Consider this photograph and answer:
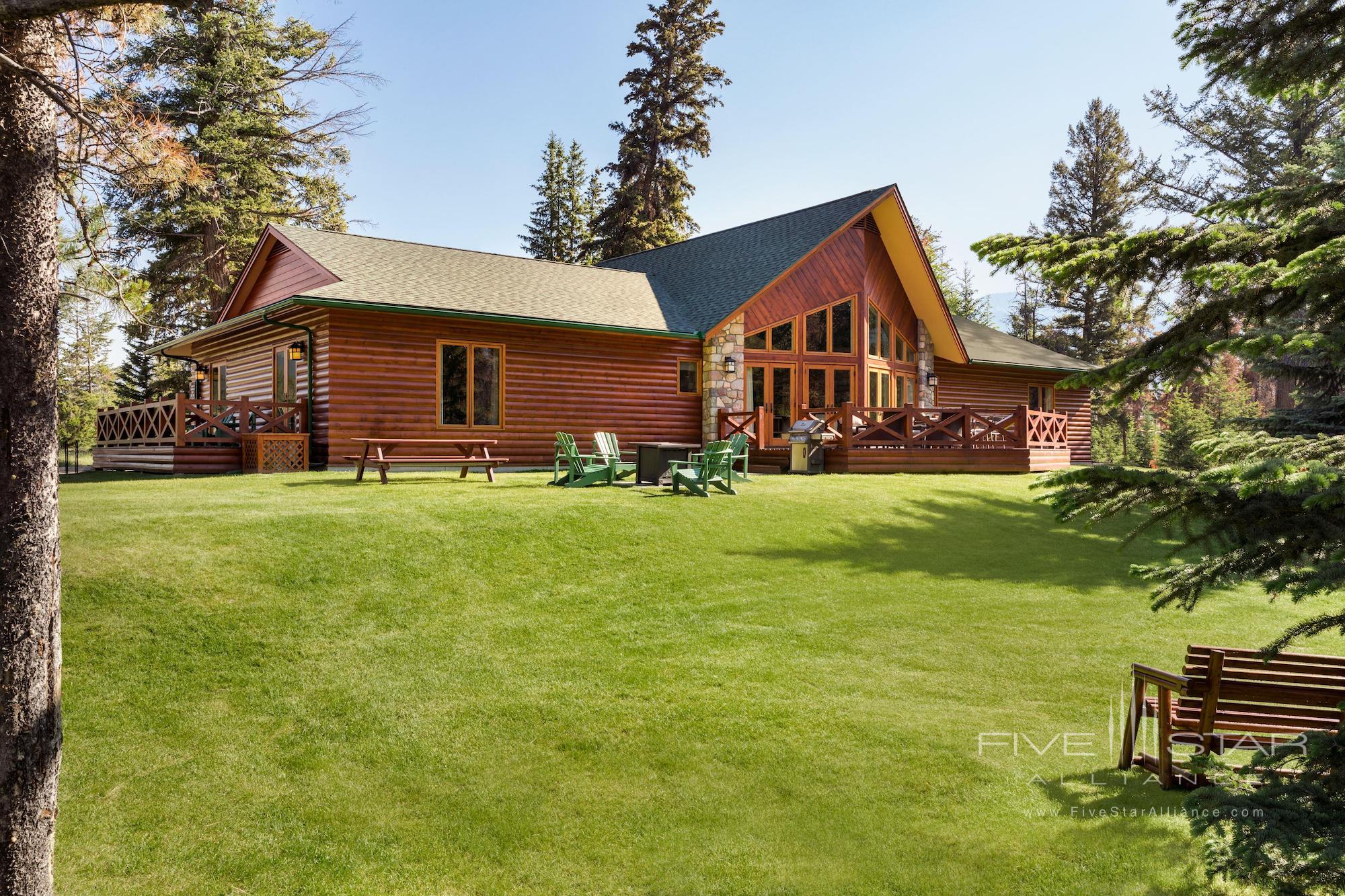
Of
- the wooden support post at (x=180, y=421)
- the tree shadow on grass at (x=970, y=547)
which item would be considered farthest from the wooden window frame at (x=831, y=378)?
the wooden support post at (x=180, y=421)

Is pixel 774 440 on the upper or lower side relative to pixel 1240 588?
upper

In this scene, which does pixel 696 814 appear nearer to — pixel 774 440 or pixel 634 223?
pixel 774 440

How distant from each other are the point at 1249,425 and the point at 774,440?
9794mm

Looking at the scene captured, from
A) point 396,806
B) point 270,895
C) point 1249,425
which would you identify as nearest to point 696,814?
point 396,806

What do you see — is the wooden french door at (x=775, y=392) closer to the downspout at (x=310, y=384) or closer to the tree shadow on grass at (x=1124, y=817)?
the downspout at (x=310, y=384)

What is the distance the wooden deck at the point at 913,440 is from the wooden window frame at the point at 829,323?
1.92 metres

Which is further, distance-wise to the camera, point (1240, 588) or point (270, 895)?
point (1240, 588)

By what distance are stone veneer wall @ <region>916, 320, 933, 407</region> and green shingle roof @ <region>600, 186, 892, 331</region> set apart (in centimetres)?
444

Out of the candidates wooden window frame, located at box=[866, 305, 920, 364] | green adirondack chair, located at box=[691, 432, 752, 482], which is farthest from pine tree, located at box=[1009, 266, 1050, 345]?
green adirondack chair, located at box=[691, 432, 752, 482]

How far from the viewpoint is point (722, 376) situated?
19812 millimetres

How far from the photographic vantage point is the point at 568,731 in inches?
223

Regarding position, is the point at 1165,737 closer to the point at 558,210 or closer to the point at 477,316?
the point at 477,316

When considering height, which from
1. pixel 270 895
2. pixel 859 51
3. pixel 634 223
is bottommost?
pixel 270 895

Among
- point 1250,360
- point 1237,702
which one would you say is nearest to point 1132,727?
point 1237,702
